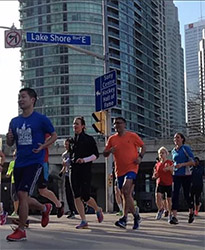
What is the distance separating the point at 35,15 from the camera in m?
126

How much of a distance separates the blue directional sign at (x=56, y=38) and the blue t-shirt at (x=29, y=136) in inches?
408

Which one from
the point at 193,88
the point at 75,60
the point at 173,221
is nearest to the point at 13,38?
the point at 173,221

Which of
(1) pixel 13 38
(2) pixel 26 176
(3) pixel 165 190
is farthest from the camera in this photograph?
(1) pixel 13 38

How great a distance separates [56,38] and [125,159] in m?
9.37

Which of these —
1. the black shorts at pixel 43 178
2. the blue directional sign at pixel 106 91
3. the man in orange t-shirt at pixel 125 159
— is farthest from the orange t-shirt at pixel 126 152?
the blue directional sign at pixel 106 91

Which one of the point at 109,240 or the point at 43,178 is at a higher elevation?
the point at 43,178

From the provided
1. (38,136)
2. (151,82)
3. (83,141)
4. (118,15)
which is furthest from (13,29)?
(151,82)

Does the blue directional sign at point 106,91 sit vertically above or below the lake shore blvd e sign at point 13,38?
below

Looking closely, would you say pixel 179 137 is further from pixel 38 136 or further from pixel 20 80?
pixel 20 80

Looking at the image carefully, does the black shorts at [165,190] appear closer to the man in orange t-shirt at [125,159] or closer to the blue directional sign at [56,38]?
the man in orange t-shirt at [125,159]

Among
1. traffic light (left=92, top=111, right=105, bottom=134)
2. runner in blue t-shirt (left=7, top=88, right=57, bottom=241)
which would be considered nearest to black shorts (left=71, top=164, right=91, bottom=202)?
runner in blue t-shirt (left=7, top=88, right=57, bottom=241)

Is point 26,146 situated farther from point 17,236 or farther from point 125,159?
point 125,159

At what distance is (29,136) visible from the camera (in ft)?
21.4

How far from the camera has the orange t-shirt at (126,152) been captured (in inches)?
330
